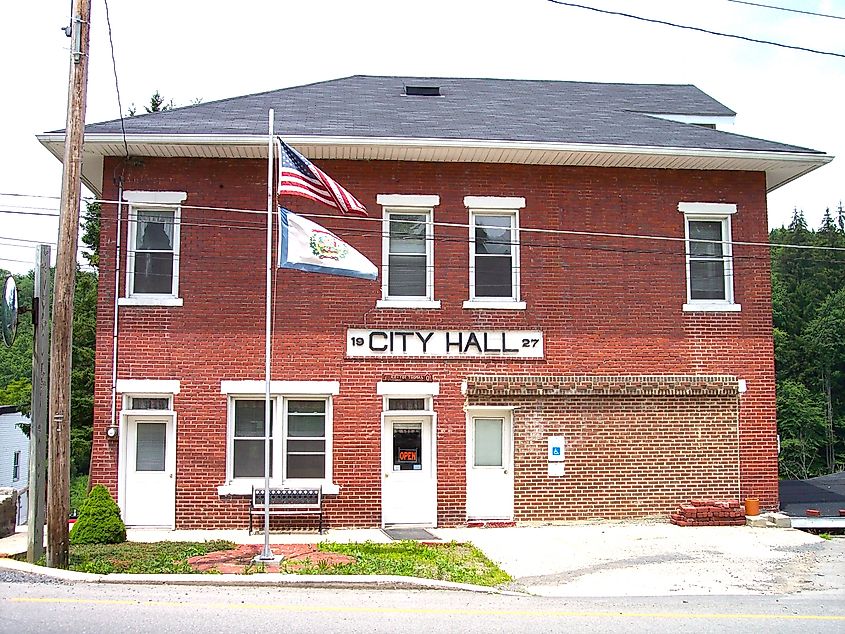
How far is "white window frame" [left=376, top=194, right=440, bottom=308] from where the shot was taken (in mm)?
16797

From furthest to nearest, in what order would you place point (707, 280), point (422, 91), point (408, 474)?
point (422, 91) < point (707, 280) < point (408, 474)

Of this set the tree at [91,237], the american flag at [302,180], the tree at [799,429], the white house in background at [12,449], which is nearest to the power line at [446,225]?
the american flag at [302,180]

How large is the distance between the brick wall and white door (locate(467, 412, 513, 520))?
0.91 feet

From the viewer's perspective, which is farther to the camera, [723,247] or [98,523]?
[723,247]

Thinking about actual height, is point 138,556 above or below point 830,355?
below

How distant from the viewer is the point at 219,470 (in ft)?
53.3

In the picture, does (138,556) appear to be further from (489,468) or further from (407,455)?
(489,468)

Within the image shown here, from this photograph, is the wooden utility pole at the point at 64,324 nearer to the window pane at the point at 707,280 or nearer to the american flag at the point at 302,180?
the american flag at the point at 302,180

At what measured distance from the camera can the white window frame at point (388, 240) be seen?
16.8 metres

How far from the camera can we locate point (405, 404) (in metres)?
16.8

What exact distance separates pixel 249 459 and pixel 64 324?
5199 millimetres

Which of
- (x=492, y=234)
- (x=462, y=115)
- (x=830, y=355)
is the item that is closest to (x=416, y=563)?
(x=492, y=234)

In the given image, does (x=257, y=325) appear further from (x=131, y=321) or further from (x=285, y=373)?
(x=131, y=321)

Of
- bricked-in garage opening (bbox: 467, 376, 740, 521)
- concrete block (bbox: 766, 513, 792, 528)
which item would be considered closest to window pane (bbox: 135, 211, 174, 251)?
bricked-in garage opening (bbox: 467, 376, 740, 521)
